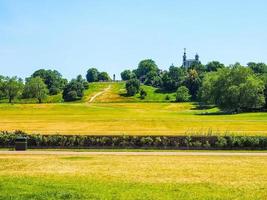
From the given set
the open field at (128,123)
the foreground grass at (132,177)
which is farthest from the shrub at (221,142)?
the open field at (128,123)

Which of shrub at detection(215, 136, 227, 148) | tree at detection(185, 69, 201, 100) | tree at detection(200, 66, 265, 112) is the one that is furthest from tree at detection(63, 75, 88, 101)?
shrub at detection(215, 136, 227, 148)

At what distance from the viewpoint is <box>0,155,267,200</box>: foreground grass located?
58.2 ft

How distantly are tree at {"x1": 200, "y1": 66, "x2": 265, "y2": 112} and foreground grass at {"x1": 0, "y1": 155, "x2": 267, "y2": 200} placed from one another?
81.4m

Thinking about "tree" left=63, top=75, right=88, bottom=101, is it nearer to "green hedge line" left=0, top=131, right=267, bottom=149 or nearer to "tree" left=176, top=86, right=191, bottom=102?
"tree" left=176, top=86, right=191, bottom=102

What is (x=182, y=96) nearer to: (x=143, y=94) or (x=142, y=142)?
(x=143, y=94)

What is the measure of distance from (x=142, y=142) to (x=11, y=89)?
452 ft

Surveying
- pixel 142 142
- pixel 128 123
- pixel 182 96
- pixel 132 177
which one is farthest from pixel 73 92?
pixel 132 177

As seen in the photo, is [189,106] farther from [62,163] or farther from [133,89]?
[62,163]

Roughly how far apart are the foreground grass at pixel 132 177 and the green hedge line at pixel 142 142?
5.20m

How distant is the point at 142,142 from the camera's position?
34500 mm

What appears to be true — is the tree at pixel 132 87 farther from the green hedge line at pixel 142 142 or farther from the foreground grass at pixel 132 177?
the foreground grass at pixel 132 177

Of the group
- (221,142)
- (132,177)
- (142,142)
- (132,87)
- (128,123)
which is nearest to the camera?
(132,177)

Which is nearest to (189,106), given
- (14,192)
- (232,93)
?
(232,93)

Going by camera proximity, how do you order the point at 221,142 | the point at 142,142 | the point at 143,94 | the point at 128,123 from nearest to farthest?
the point at 221,142
the point at 142,142
the point at 128,123
the point at 143,94
